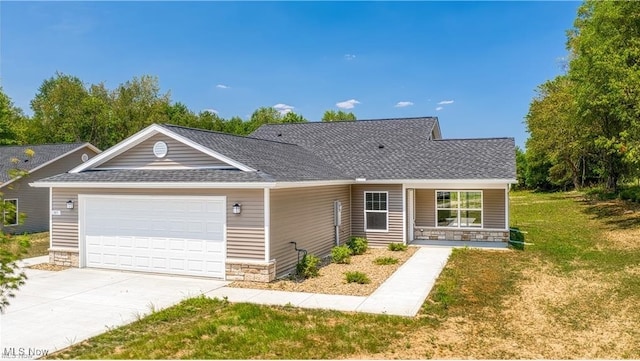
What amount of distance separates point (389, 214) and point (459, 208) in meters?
3.32

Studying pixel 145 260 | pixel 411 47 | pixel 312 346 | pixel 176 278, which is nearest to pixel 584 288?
pixel 312 346

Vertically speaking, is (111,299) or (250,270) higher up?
(250,270)

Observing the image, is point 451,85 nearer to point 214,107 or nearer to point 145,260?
point 145,260

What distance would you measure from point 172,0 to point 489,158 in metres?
13.6

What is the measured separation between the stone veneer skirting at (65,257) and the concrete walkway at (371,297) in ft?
19.2

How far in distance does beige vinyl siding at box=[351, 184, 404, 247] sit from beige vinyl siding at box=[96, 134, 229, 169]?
23.1ft

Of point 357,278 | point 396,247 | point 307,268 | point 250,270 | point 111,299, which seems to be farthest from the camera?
point 396,247

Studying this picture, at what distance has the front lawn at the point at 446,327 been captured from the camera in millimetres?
6852

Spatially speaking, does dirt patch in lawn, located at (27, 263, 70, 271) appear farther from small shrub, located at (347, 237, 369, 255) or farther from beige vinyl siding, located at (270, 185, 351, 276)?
small shrub, located at (347, 237, 369, 255)

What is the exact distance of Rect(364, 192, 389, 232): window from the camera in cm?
1762

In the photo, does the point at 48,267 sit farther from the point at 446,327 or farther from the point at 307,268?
the point at 446,327

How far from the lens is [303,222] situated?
13.7 metres

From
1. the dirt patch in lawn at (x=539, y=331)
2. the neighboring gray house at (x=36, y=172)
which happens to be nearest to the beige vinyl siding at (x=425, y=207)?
the dirt patch in lawn at (x=539, y=331)

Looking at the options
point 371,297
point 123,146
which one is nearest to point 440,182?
point 371,297
